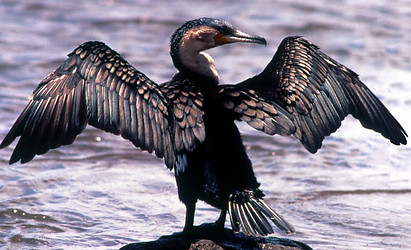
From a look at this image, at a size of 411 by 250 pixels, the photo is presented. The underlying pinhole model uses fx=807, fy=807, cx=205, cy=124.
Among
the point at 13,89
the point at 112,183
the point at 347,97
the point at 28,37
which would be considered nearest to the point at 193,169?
the point at 347,97

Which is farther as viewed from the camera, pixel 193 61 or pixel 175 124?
pixel 193 61

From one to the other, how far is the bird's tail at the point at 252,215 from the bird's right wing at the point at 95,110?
49 centimetres

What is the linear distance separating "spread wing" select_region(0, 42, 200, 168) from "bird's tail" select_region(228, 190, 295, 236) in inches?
19.3

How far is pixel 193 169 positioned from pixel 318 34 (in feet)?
23.6

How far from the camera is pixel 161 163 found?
25.5 feet

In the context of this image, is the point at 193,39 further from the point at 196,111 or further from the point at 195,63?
the point at 196,111

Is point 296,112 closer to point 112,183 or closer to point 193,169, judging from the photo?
point 193,169

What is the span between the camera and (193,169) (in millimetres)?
5215

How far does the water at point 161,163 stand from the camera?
20.7 feet

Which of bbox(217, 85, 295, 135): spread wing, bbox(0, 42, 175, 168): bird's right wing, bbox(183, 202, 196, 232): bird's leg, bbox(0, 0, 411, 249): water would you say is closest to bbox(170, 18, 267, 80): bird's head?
bbox(217, 85, 295, 135): spread wing

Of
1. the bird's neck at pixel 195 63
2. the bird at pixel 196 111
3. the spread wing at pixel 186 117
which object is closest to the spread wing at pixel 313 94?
the bird at pixel 196 111

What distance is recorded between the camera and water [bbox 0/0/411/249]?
631cm

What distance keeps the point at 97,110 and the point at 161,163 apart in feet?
9.38

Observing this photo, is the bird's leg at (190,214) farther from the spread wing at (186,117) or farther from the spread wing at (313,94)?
the spread wing at (313,94)
